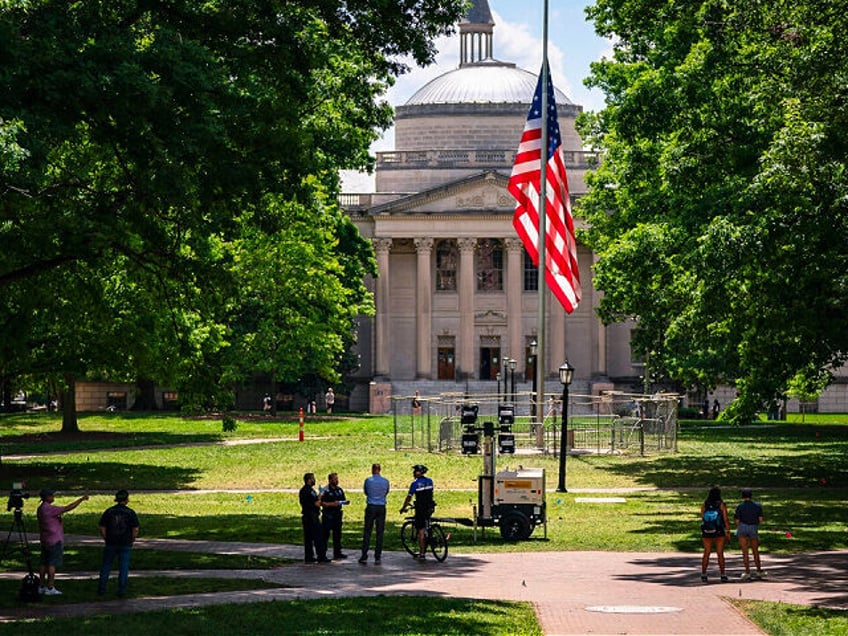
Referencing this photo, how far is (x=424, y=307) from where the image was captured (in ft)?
352

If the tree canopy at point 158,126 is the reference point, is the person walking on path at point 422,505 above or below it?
below

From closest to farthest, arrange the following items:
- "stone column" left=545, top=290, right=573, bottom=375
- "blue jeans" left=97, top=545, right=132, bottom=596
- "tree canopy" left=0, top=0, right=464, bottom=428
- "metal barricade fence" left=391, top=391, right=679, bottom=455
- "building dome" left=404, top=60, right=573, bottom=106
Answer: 1. "tree canopy" left=0, top=0, right=464, bottom=428
2. "blue jeans" left=97, top=545, right=132, bottom=596
3. "metal barricade fence" left=391, top=391, right=679, bottom=455
4. "stone column" left=545, top=290, right=573, bottom=375
5. "building dome" left=404, top=60, right=573, bottom=106

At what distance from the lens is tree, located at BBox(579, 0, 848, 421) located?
2873 centimetres

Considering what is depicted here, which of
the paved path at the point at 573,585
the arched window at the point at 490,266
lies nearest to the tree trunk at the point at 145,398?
the arched window at the point at 490,266

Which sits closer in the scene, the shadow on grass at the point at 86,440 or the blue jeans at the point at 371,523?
the blue jeans at the point at 371,523

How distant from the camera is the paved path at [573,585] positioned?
2056 centimetres

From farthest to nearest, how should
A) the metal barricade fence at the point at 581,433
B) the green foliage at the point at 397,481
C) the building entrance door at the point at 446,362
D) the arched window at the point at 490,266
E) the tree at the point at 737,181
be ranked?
1. the building entrance door at the point at 446,362
2. the arched window at the point at 490,266
3. the metal barricade fence at the point at 581,433
4. the green foliage at the point at 397,481
5. the tree at the point at 737,181

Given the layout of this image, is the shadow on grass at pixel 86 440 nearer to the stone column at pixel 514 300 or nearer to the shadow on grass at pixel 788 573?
the shadow on grass at pixel 788 573

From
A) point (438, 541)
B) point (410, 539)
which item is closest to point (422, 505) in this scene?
point (438, 541)

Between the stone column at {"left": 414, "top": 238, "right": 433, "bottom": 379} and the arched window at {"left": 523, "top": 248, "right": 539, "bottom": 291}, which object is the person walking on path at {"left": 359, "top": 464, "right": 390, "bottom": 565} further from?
the arched window at {"left": 523, "top": 248, "right": 539, "bottom": 291}

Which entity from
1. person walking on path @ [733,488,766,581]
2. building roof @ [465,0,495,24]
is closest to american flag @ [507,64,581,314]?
person walking on path @ [733,488,766,581]

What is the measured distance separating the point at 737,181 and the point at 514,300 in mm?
70192

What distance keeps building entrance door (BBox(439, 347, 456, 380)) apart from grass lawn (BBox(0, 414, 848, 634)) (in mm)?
38861

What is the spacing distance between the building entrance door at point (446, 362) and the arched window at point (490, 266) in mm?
4728
